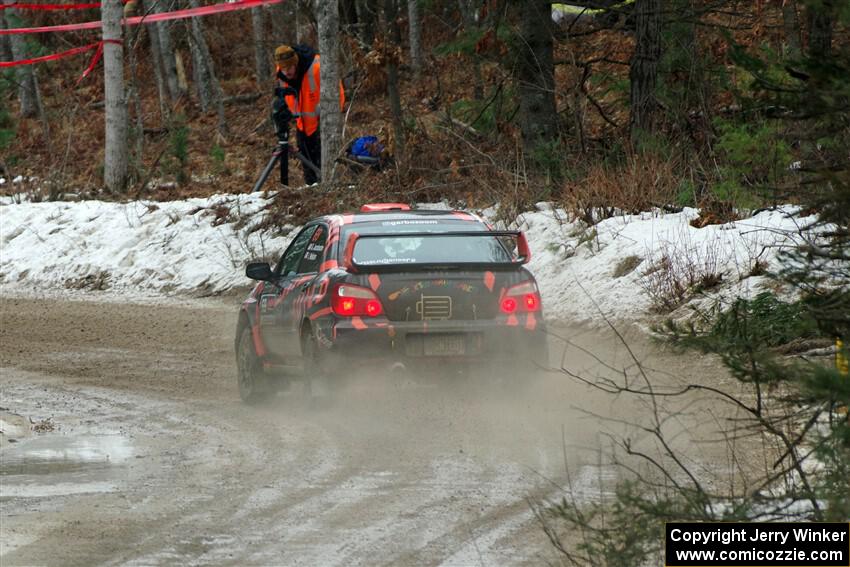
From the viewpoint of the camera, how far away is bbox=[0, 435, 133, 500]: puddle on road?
27.4ft

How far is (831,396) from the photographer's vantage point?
4.15 m

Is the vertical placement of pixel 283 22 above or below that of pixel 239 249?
above

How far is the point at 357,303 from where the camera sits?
10.7 m

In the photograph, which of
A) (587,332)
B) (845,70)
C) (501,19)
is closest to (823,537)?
(845,70)

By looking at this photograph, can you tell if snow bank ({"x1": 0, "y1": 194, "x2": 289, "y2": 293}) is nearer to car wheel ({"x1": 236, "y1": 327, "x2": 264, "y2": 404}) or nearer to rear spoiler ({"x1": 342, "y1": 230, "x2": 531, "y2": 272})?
car wheel ({"x1": 236, "y1": 327, "x2": 264, "y2": 404})

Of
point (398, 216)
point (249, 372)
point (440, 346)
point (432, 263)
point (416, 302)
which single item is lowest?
point (249, 372)

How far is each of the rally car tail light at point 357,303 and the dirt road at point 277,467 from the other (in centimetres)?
50

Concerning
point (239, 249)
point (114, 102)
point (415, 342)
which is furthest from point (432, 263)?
point (114, 102)

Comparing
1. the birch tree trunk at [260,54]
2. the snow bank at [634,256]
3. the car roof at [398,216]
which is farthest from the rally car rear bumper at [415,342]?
the birch tree trunk at [260,54]

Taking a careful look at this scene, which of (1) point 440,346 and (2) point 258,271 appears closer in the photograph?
(1) point 440,346

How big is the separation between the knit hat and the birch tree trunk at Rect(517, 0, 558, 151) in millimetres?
3874

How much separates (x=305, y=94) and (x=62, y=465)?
610 inches

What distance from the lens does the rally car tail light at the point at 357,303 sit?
422 inches

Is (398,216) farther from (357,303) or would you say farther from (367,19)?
(367,19)
